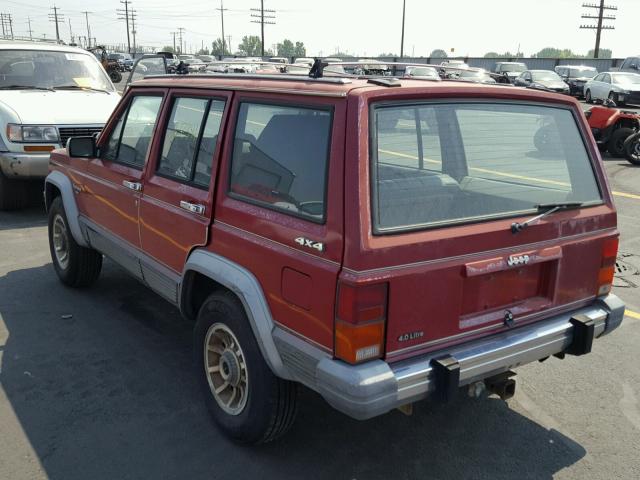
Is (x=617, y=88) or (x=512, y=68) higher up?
(x=512, y=68)

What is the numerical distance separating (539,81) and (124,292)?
2690 centimetres

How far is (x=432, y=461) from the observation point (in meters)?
3.13

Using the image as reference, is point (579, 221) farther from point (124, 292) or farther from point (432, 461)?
point (124, 292)

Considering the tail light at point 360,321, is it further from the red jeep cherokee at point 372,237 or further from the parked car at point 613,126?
the parked car at point 613,126

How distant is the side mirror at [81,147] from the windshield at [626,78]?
25926mm

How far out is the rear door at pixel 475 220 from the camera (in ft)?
8.41

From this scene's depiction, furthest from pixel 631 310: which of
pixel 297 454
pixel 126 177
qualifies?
pixel 126 177

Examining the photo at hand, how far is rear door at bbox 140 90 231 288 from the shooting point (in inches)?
131

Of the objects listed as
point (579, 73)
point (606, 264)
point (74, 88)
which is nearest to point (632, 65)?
point (579, 73)

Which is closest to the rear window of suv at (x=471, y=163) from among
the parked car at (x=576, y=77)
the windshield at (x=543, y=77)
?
the windshield at (x=543, y=77)

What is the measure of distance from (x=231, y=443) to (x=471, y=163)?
195cm

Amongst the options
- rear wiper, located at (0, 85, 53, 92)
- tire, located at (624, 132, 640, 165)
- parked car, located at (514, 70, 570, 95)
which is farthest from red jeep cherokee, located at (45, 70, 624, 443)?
parked car, located at (514, 70, 570, 95)

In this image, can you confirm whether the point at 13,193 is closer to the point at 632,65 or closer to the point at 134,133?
the point at 134,133

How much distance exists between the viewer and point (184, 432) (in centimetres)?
336
